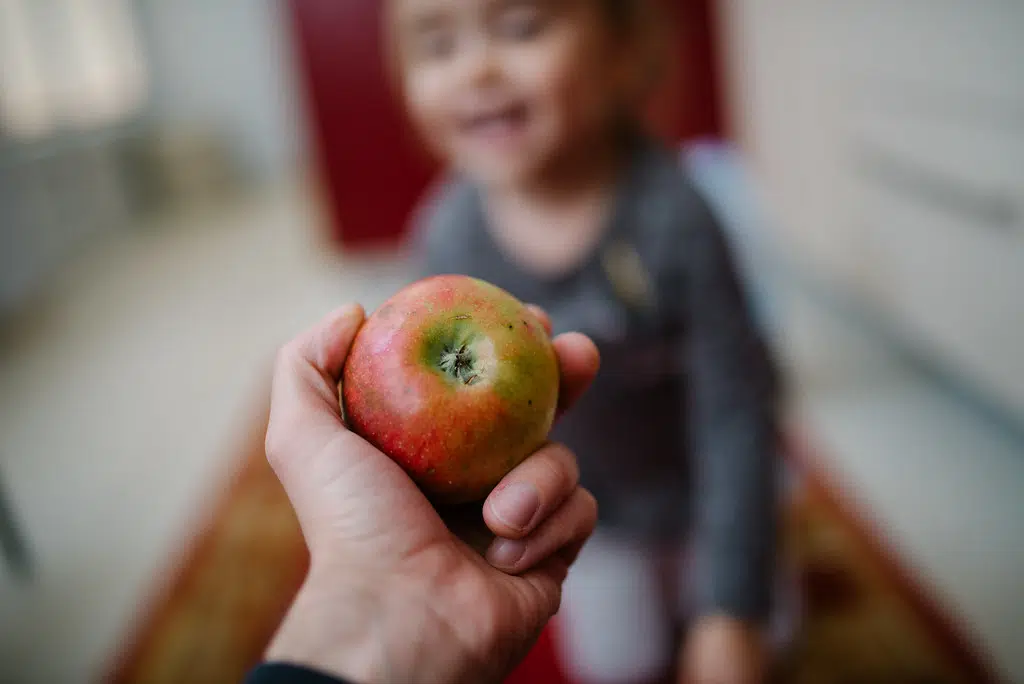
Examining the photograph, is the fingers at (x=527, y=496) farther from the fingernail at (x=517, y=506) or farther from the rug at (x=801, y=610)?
the rug at (x=801, y=610)

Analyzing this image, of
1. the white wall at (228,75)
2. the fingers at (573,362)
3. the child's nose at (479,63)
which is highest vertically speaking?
the white wall at (228,75)

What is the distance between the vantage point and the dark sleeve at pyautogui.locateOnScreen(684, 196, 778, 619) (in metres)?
0.74

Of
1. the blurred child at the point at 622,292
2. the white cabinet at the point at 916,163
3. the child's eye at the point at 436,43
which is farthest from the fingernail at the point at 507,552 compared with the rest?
the white cabinet at the point at 916,163

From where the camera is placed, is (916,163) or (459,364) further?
(916,163)

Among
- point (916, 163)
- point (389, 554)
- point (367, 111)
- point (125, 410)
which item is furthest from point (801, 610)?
point (367, 111)

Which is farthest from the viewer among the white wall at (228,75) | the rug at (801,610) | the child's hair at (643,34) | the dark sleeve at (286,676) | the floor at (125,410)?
the white wall at (228,75)

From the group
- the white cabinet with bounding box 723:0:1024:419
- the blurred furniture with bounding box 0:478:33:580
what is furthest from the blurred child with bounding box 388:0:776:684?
the blurred furniture with bounding box 0:478:33:580

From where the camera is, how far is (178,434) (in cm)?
199

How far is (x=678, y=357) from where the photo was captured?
82 centimetres

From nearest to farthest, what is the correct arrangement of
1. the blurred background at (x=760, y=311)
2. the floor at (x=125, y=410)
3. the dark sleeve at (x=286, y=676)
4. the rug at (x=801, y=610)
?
1. the dark sleeve at (x=286, y=676)
2. the rug at (x=801, y=610)
3. the blurred background at (x=760, y=311)
4. the floor at (x=125, y=410)

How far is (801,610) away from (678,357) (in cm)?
45

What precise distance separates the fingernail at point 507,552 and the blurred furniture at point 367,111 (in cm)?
260

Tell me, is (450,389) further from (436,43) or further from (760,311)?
(760,311)

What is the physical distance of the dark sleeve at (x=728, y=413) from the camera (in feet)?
2.41
